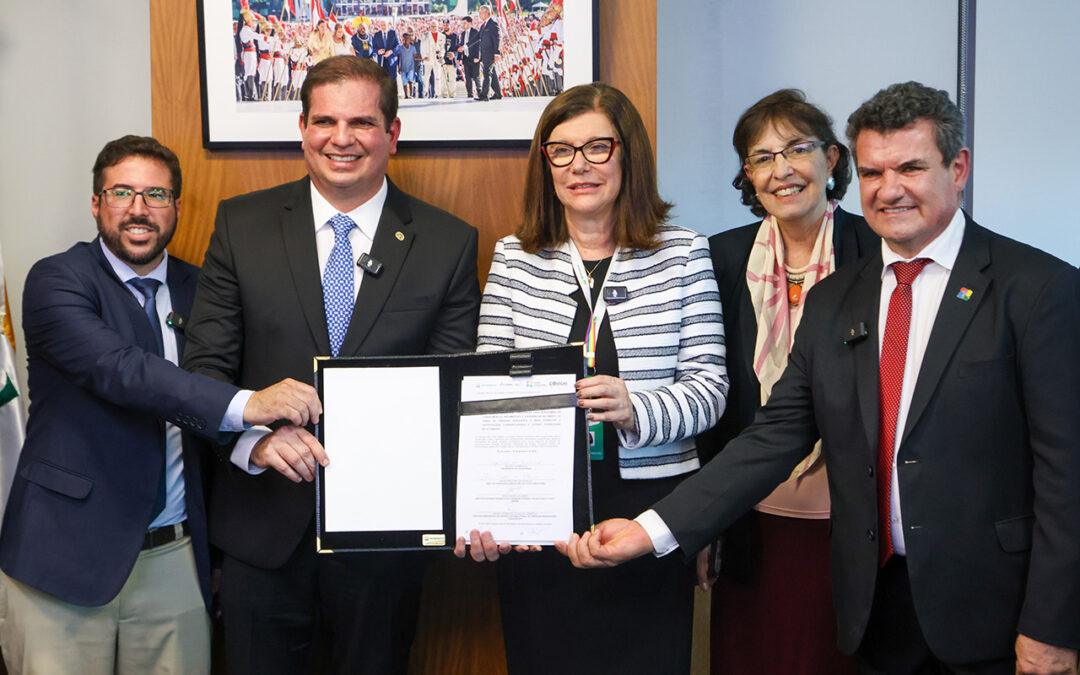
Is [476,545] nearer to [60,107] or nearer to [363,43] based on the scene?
[363,43]

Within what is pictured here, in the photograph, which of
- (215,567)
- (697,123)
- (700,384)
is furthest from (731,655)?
(697,123)

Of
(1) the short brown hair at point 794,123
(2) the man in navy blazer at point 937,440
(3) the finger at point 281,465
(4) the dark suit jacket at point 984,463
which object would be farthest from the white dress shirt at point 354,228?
(4) the dark suit jacket at point 984,463

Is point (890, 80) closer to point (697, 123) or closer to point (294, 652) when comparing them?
point (697, 123)

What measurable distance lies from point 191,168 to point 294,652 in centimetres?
164

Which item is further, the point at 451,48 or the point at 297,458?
the point at 451,48

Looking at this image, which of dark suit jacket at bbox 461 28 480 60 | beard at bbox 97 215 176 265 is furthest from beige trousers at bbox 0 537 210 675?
dark suit jacket at bbox 461 28 480 60

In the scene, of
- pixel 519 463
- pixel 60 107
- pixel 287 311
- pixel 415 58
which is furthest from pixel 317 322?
pixel 60 107

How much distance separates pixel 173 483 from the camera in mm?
2662

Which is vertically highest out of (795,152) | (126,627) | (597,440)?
(795,152)

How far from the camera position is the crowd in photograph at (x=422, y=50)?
2873 mm

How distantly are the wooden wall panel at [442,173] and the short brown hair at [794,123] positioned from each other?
372 mm

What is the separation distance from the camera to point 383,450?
2178 mm

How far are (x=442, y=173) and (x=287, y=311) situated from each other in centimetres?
86

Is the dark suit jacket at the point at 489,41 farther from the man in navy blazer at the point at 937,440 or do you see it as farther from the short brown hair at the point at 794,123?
the man in navy blazer at the point at 937,440
